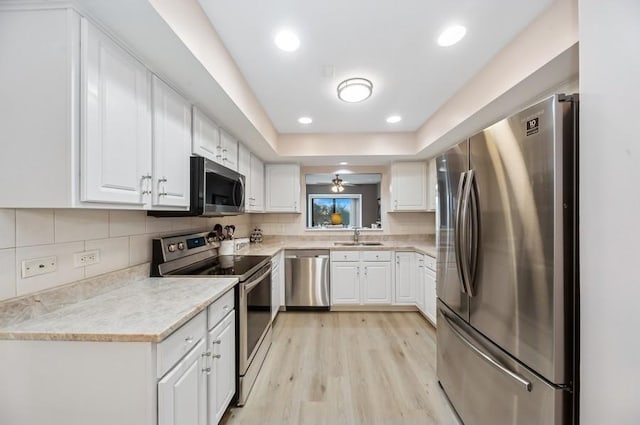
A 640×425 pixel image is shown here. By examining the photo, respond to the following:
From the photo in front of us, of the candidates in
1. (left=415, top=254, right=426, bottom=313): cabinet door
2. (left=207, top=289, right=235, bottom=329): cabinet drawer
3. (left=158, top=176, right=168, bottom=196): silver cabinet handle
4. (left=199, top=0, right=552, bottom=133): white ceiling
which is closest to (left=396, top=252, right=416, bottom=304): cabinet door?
(left=415, top=254, right=426, bottom=313): cabinet door

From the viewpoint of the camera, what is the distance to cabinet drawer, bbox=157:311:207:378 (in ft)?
3.41

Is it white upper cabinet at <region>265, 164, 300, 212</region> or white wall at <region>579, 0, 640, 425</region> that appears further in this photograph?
white upper cabinet at <region>265, 164, 300, 212</region>

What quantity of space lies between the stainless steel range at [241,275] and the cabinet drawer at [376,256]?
1549 millimetres

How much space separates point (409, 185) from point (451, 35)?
245 cm

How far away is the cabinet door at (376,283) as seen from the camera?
3676 mm

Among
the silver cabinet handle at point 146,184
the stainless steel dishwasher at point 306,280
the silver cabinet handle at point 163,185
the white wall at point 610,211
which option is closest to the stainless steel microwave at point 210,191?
the silver cabinet handle at point 163,185

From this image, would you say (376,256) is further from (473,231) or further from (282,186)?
(473,231)

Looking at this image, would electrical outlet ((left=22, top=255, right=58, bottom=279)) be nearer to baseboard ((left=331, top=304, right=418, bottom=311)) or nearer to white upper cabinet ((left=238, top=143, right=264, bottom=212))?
white upper cabinet ((left=238, top=143, right=264, bottom=212))

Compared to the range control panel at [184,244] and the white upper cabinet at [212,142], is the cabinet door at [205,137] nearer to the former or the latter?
the white upper cabinet at [212,142]

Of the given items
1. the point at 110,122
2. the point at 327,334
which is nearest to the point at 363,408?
the point at 327,334

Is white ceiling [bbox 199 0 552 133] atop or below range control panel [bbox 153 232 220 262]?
atop

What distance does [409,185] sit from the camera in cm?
390

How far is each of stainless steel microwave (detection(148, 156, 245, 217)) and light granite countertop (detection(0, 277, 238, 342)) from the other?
0.53m

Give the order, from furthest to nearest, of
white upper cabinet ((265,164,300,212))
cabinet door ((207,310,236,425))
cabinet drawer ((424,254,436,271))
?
white upper cabinet ((265,164,300,212)) < cabinet drawer ((424,254,436,271)) < cabinet door ((207,310,236,425))
